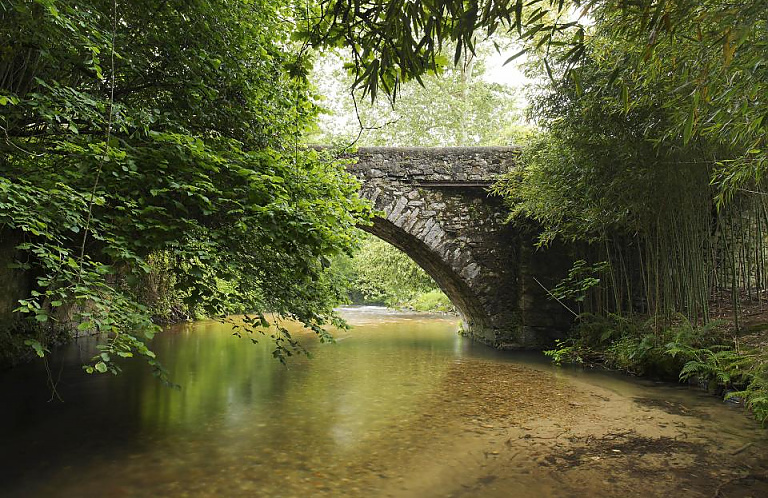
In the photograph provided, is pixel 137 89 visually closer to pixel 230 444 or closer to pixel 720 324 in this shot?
pixel 230 444

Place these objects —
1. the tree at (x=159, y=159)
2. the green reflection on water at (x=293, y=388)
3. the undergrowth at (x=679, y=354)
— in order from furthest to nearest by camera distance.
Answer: the undergrowth at (x=679, y=354) < the green reflection on water at (x=293, y=388) < the tree at (x=159, y=159)

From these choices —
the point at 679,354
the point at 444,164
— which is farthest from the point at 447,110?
the point at 679,354

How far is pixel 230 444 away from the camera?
3.48 meters

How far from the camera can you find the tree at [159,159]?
8.61 feet

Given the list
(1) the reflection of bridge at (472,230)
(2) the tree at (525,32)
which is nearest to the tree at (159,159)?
(2) the tree at (525,32)

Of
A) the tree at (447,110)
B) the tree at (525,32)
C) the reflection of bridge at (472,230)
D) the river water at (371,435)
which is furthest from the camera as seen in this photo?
the tree at (447,110)

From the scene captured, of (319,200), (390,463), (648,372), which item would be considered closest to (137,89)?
(319,200)

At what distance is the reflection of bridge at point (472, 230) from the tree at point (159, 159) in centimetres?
317

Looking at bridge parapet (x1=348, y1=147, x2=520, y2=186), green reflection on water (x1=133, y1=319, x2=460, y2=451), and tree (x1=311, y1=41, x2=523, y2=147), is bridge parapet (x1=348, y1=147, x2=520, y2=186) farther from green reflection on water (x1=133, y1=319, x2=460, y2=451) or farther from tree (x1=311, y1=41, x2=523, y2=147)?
tree (x1=311, y1=41, x2=523, y2=147)

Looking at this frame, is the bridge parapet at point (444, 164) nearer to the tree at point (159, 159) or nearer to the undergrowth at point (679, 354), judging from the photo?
the undergrowth at point (679, 354)

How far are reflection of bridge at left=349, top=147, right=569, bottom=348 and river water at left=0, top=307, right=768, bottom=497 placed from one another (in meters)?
1.63

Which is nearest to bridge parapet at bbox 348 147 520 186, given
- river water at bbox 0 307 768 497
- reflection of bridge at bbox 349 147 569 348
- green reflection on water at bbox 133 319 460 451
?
reflection of bridge at bbox 349 147 569 348

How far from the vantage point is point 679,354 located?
509cm

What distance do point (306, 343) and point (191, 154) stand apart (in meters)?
5.98
